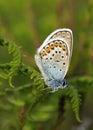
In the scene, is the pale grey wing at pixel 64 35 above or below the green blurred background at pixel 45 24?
above

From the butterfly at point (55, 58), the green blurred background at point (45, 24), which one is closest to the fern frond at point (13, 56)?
the butterfly at point (55, 58)

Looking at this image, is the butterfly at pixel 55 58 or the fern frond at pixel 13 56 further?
the butterfly at pixel 55 58

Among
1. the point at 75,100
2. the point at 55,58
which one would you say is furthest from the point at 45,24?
the point at 75,100

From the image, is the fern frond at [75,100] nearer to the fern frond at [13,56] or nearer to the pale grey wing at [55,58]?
the pale grey wing at [55,58]

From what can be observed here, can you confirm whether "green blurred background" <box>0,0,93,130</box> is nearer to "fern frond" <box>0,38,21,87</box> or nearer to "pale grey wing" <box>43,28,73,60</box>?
"pale grey wing" <box>43,28,73,60</box>

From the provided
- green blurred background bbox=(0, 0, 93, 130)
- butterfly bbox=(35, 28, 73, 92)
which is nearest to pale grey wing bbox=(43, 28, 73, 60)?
butterfly bbox=(35, 28, 73, 92)
